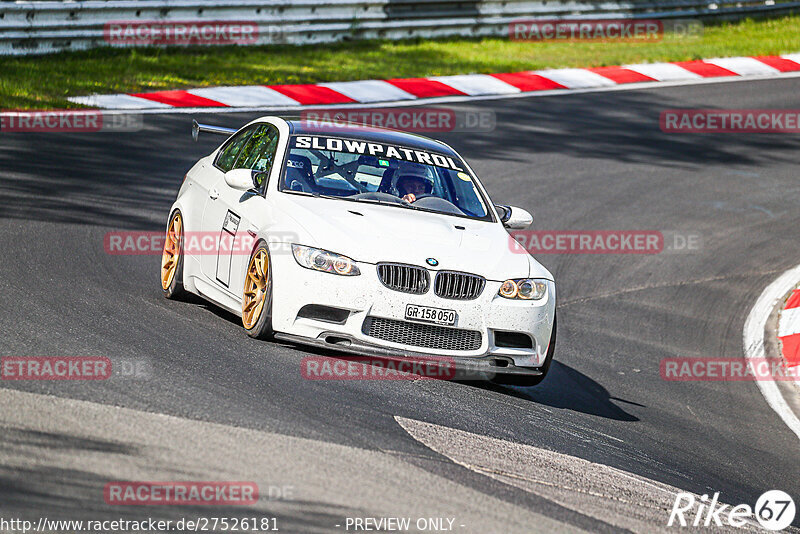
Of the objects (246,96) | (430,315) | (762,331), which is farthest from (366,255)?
(246,96)

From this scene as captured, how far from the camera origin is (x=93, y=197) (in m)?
12.4

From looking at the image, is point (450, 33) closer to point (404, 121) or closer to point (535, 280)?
point (404, 121)

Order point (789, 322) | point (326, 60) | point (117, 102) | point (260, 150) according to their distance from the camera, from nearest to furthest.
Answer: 1. point (260, 150)
2. point (789, 322)
3. point (117, 102)
4. point (326, 60)

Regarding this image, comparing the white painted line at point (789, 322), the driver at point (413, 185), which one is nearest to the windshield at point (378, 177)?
the driver at point (413, 185)

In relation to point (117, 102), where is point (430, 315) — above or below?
below

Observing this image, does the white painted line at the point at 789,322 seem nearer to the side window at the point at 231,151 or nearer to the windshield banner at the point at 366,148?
the windshield banner at the point at 366,148

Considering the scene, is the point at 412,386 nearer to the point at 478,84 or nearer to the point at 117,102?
the point at 117,102

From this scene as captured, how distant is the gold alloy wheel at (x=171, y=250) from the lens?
9642 mm

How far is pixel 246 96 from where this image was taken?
17531mm

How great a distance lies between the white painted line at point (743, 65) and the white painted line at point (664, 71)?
111 cm

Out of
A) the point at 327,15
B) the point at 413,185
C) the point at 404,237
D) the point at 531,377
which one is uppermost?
the point at 327,15

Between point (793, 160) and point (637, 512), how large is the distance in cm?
1332

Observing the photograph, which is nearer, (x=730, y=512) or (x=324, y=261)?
(x=730, y=512)

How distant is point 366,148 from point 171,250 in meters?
1.91
